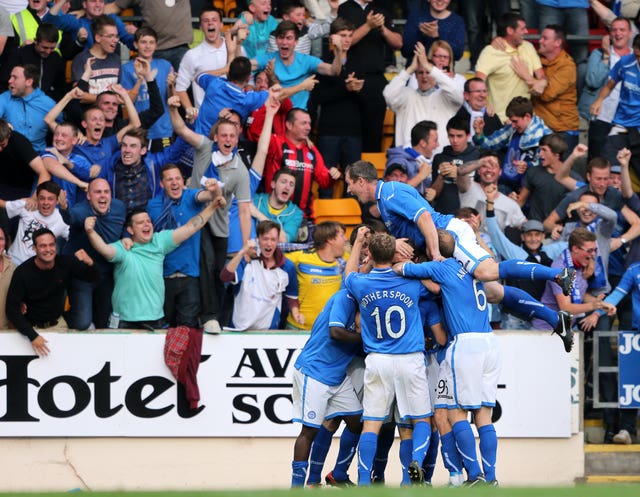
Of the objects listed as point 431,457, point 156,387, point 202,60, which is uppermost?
point 202,60

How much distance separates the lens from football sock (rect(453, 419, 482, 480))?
39.9 ft

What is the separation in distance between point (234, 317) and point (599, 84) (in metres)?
6.05

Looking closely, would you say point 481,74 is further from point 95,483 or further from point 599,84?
point 95,483

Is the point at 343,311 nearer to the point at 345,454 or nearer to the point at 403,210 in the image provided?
the point at 403,210

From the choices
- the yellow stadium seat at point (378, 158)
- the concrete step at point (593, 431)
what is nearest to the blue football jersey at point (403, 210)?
the concrete step at point (593, 431)

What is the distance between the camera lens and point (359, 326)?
12688mm

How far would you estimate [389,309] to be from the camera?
40.0 feet

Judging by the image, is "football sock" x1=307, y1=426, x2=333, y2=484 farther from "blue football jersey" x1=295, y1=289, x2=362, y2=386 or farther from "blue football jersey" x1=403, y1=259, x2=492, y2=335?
"blue football jersey" x1=403, y1=259, x2=492, y2=335

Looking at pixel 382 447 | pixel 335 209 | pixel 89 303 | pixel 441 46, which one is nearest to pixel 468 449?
pixel 382 447

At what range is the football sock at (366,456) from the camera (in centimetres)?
1213

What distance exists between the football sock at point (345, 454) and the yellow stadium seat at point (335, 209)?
158 inches

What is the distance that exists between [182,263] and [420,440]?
378 centimetres

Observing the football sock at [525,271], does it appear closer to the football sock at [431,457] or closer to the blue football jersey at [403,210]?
the blue football jersey at [403,210]

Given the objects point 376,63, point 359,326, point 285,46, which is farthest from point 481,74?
point 359,326
